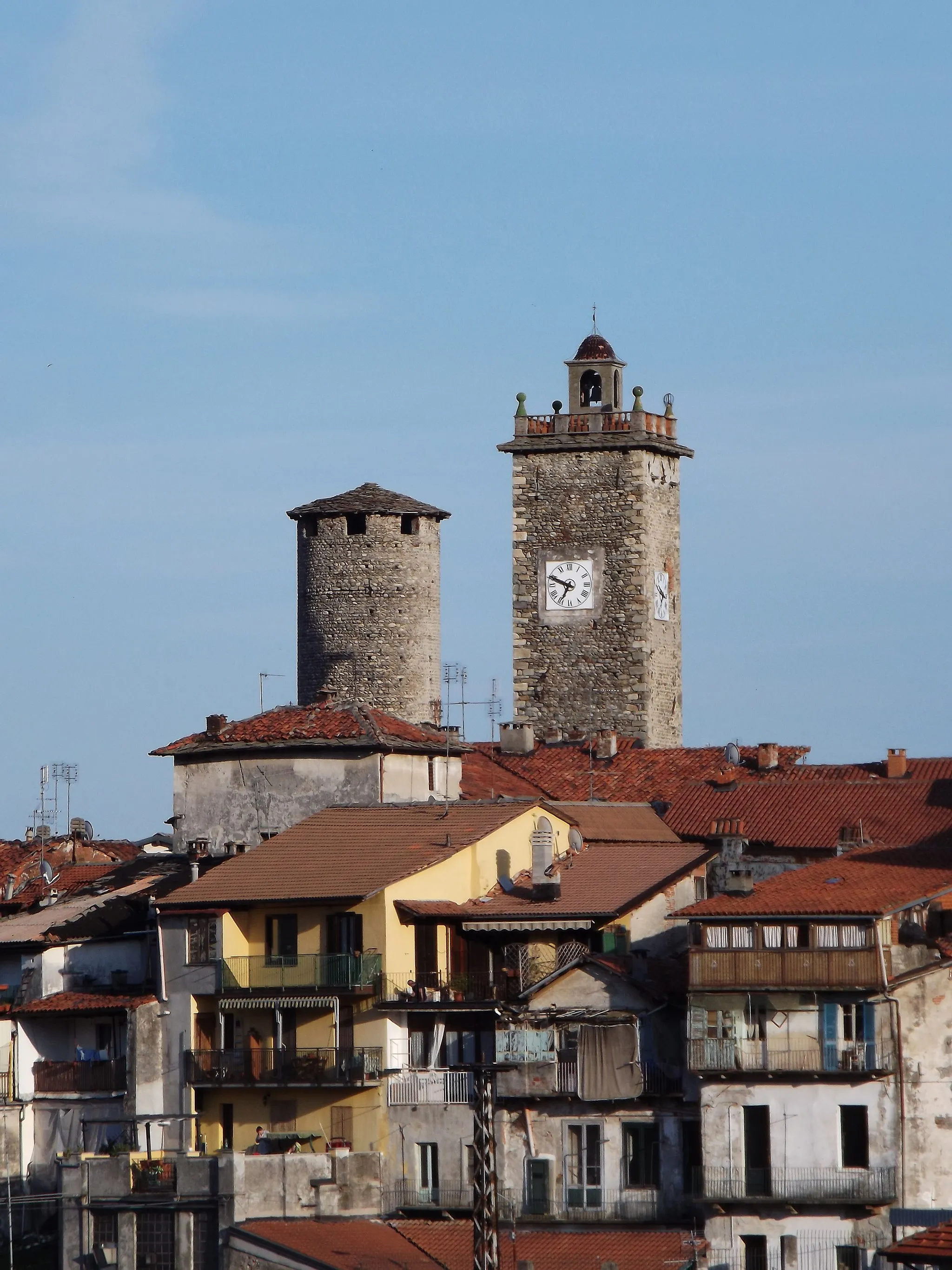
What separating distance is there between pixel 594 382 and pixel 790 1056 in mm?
34827

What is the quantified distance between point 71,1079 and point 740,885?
48.6ft

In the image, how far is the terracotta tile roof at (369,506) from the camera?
97.9m

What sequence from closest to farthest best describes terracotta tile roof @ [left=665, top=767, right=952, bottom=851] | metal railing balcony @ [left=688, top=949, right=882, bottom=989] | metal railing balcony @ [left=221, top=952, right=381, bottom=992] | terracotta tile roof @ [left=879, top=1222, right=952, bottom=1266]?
1. terracotta tile roof @ [left=879, top=1222, right=952, bottom=1266]
2. metal railing balcony @ [left=688, top=949, right=882, bottom=989]
3. metal railing balcony @ [left=221, top=952, right=381, bottom=992]
4. terracotta tile roof @ [left=665, top=767, right=952, bottom=851]

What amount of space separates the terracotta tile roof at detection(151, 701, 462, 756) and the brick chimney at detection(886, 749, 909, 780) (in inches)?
385

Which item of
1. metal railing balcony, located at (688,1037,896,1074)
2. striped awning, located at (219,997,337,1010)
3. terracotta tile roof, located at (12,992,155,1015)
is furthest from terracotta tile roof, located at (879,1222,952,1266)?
terracotta tile roof, located at (12,992,155,1015)

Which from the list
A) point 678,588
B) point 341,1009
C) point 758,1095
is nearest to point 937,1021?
point 758,1095

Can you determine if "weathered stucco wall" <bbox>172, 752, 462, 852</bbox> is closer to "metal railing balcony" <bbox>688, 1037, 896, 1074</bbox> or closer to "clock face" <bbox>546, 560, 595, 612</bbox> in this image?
"clock face" <bbox>546, 560, 595, 612</bbox>

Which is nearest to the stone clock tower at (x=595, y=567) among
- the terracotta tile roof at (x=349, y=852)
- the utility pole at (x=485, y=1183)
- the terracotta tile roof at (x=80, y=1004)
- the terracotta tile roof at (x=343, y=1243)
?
the terracotta tile roof at (x=349, y=852)

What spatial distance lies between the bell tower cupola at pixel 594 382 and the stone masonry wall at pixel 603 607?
1587 millimetres

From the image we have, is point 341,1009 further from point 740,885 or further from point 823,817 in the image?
point 823,817

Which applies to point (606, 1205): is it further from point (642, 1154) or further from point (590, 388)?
point (590, 388)

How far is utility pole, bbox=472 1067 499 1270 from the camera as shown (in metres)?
58.0

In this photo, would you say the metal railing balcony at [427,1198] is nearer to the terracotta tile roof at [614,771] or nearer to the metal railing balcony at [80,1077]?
the metal railing balcony at [80,1077]


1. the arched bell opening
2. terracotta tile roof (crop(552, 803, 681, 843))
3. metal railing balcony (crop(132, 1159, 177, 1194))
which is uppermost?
the arched bell opening
